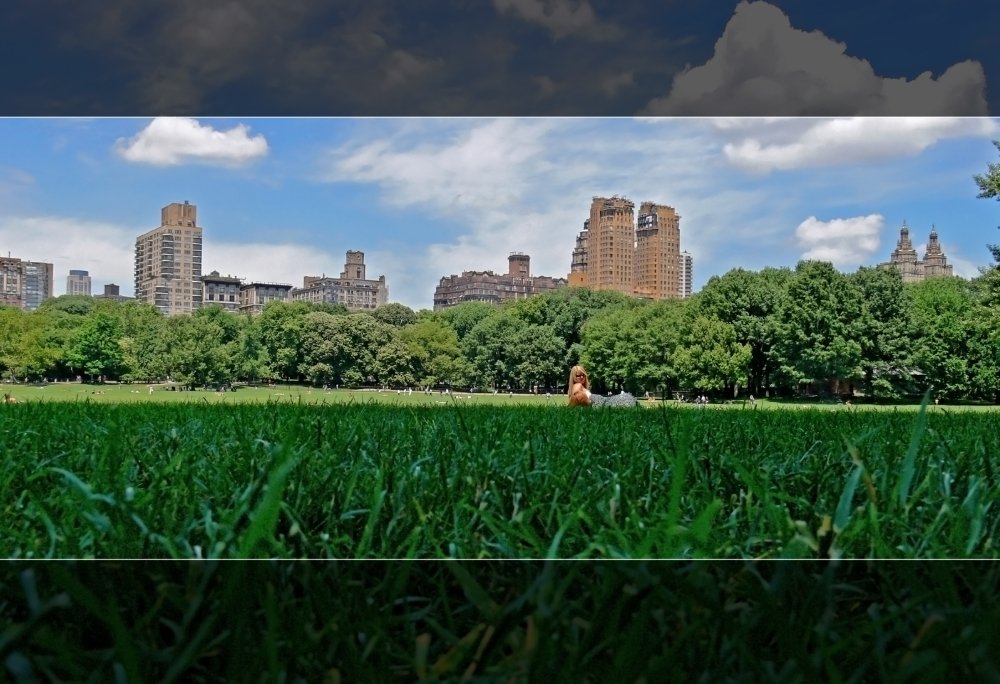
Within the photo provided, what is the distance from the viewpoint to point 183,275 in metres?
9.23

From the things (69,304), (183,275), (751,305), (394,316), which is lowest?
(69,304)

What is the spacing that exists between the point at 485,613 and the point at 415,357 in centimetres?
2934

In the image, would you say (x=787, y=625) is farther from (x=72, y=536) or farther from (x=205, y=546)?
(x=72, y=536)

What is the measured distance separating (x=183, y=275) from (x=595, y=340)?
100ft

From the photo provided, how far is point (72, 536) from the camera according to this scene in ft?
3.28

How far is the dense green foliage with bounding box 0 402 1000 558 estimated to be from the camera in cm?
96

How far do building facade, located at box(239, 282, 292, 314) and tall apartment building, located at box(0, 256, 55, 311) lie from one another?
707cm

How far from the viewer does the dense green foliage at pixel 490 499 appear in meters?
0.96

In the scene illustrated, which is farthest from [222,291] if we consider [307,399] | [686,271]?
[307,399]

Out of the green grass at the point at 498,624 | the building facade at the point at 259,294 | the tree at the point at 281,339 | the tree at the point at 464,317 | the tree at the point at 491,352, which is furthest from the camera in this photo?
the tree at the point at 491,352

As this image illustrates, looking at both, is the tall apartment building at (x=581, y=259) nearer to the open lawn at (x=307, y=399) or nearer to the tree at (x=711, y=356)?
the open lawn at (x=307, y=399)

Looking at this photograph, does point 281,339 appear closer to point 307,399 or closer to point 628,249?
point 628,249

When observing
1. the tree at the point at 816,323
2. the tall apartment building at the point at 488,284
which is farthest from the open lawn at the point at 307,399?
the tree at the point at 816,323

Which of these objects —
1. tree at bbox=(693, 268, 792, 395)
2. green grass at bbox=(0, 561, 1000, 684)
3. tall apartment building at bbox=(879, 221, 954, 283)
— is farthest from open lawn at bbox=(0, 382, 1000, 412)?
tree at bbox=(693, 268, 792, 395)
